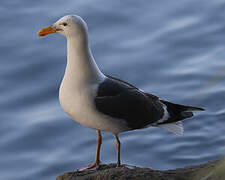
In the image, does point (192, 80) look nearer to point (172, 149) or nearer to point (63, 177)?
point (172, 149)

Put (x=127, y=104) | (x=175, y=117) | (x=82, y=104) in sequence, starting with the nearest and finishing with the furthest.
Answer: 1. (x=82, y=104)
2. (x=127, y=104)
3. (x=175, y=117)

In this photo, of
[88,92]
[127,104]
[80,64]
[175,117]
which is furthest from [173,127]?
[80,64]

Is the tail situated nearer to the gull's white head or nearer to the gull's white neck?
the gull's white neck

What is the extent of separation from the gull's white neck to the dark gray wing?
4.9 inches

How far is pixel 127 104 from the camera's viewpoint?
457 centimetres

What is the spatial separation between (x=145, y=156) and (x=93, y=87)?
10.5ft

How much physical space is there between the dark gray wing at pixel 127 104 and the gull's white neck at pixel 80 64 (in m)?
0.12

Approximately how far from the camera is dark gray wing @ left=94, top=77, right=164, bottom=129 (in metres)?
4.35

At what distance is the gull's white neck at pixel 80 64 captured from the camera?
4238mm

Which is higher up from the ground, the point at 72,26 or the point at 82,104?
the point at 72,26

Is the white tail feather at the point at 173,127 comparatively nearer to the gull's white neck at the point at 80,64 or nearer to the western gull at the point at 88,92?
the western gull at the point at 88,92

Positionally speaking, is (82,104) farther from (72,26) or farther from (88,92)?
(72,26)

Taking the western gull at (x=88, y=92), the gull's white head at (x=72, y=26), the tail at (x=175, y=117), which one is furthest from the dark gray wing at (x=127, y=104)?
the gull's white head at (x=72, y=26)

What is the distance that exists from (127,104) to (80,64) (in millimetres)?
572
